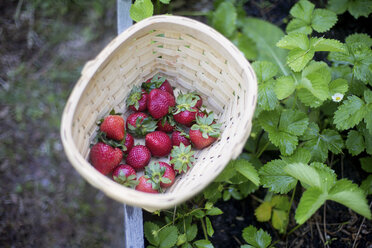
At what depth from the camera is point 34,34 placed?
187 cm

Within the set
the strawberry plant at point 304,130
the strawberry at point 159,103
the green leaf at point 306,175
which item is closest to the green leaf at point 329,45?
the strawberry plant at point 304,130

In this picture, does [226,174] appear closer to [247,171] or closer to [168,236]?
[247,171]

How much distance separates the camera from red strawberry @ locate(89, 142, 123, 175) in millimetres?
1026

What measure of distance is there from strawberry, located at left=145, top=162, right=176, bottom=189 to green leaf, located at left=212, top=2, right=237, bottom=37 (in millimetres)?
790

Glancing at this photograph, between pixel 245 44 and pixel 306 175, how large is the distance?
0.86 metres

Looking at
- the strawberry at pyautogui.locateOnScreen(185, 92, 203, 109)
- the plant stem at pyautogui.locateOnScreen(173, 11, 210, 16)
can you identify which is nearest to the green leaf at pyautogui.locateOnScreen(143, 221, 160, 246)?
the strawberry at pyautogui.locateOnScreen(185, 92, 203, 109)

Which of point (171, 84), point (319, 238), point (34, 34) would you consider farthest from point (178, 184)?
point (34, 34)

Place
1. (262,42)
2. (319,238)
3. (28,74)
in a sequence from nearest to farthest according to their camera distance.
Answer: (319,238) < (262,42) < (28,74)

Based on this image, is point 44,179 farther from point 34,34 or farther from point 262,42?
point 262,42

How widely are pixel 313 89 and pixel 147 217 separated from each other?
72 cm

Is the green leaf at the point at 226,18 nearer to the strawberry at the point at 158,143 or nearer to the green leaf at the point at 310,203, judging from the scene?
the strawberry at the point at 158,143

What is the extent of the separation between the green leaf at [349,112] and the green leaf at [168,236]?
2.13ft

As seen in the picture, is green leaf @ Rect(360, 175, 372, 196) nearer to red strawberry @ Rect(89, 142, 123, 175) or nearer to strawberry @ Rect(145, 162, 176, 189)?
strawberry @ Rect(145, 162, 176, 189)

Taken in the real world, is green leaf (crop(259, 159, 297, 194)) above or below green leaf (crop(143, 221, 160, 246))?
above
